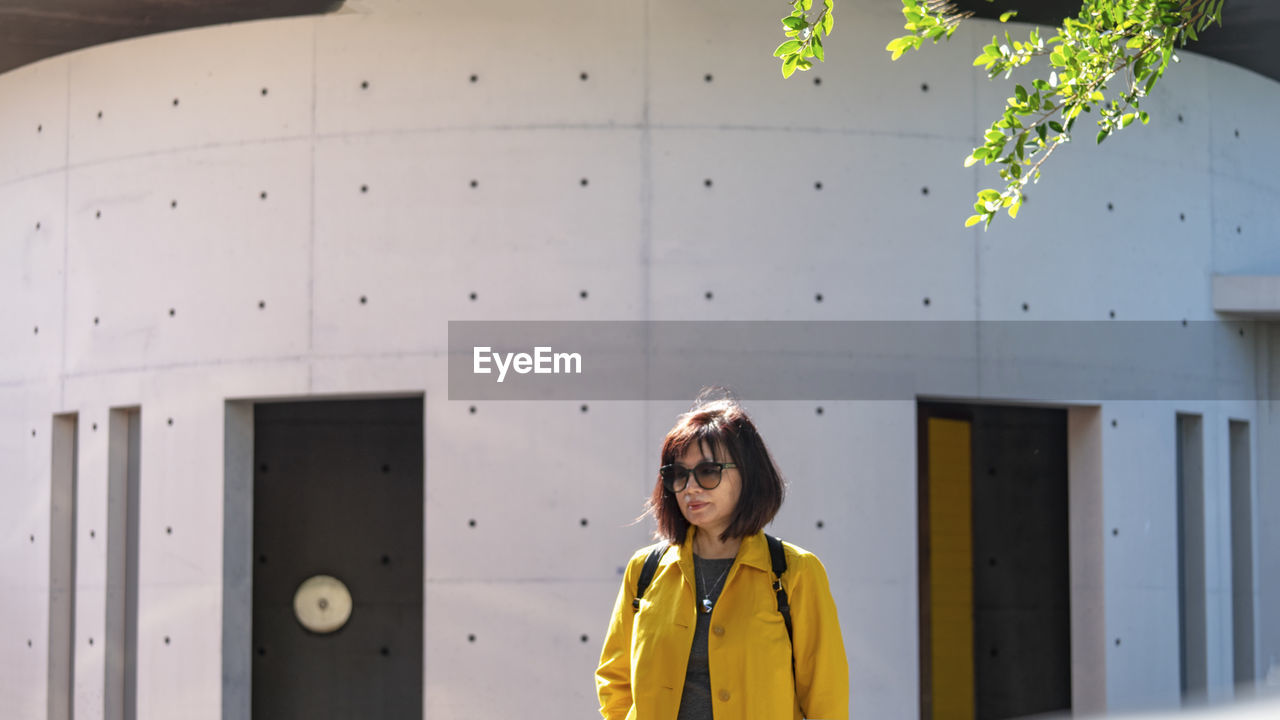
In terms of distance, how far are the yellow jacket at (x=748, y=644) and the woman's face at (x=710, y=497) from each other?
0.09 m

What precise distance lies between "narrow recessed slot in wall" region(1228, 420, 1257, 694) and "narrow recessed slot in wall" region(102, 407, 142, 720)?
324 inches

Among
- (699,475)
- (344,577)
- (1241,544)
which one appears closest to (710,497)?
(699,475)

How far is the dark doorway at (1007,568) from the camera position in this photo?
11.1 m

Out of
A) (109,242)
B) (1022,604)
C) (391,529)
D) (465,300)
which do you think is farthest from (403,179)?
(1022,604)

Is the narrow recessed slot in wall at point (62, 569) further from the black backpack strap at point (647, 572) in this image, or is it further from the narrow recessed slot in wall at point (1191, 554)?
the narrow recessed slot in wall at point (1191, 554)

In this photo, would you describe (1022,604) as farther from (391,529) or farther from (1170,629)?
(391,529)

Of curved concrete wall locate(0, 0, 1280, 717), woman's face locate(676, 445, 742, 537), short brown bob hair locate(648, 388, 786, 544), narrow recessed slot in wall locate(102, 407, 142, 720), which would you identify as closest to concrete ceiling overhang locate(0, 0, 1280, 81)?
curved concrete wall locate(0, 0, 1280, 717)

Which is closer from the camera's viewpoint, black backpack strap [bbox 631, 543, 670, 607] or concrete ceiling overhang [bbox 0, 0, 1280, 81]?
black backpack strap [bbox 631, 543, 670, 607]

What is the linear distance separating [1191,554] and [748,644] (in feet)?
27.3

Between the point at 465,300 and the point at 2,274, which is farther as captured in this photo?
the point at 2,274

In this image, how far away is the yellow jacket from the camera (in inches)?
135

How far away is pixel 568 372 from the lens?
9.06 metres

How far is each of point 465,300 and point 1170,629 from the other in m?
5.40

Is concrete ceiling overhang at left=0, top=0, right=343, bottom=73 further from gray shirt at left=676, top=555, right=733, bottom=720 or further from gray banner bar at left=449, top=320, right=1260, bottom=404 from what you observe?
gray shirt at left=676, top=555, right=733, bottom=720
